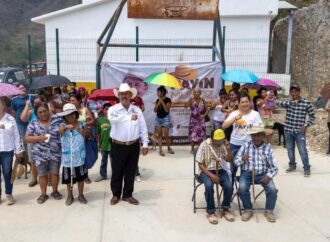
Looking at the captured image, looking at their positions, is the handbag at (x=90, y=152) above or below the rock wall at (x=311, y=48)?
below

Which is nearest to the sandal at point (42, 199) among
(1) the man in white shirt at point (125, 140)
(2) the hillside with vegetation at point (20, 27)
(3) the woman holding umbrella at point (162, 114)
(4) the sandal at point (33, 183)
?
(4) the sandal at point (33, 183)

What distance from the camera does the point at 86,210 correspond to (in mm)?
5656

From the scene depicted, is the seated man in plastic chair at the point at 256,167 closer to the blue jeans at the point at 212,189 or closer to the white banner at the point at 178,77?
the blue jeans at the point at 212,189

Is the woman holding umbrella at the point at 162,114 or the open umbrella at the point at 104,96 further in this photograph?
the woman holding umbrella at the point at 162,114

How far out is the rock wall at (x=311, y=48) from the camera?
1488 cm

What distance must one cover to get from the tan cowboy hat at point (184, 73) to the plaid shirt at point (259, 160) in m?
4.24

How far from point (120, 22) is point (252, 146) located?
43.1 feet

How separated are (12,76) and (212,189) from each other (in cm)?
1152

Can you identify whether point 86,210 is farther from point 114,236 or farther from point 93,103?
point 93,103

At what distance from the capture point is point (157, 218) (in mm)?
5414

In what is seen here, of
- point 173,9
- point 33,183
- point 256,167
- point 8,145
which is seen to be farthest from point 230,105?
point 8,145

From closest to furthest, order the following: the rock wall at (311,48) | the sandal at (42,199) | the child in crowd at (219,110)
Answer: the sandal at (42,199) → the child in crowd at (219,110) → the rock wall at (311,48)

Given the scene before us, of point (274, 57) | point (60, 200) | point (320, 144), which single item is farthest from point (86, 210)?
point (274, 57)

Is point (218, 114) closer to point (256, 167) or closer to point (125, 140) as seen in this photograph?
point (256, 167)
